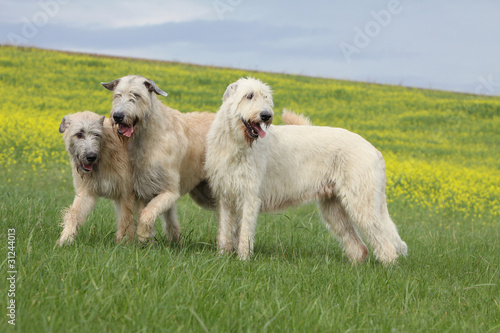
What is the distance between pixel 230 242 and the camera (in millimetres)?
5648

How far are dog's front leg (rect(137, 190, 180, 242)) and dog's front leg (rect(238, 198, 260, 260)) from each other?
81 centimetres

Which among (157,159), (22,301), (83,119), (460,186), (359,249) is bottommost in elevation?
(460,186)

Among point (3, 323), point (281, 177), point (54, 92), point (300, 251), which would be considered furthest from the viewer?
point (54, 92)

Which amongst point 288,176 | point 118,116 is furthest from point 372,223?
point 118,116

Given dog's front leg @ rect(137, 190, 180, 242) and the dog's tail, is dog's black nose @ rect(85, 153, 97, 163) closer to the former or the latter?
dog's front leg @ rect(137, 190, 180, 242)

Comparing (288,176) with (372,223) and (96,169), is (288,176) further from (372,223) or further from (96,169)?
(96,169)

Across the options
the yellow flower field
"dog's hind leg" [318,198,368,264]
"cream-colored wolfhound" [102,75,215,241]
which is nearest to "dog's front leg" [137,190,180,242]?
"cream-colored wolfhound" [102,75,215,241]

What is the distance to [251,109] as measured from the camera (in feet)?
17.1

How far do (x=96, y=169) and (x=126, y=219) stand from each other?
65 centimetres

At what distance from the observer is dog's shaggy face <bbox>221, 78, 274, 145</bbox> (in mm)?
5168

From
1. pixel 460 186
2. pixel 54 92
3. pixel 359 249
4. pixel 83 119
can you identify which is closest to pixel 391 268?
pixel 359 249

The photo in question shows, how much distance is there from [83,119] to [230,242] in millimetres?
2124

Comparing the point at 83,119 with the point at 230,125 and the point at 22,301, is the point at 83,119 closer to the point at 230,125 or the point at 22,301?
the point at 230,125

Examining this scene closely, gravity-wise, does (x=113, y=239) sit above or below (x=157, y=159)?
below
